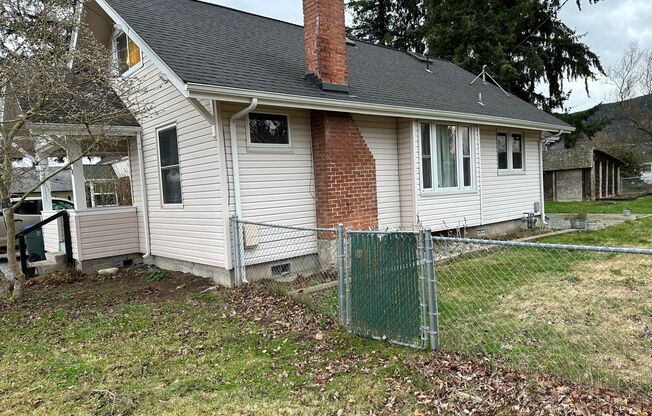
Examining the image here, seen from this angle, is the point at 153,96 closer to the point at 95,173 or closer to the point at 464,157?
the point at 95,173

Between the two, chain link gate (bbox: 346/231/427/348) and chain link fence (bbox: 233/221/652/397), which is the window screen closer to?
chain link fence (bbox: 233/221/652/397)

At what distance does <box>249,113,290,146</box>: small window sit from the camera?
23.1ft

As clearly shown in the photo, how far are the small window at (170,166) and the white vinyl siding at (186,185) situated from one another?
154 mm

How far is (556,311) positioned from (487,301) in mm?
809

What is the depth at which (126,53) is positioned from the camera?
927 centimetres

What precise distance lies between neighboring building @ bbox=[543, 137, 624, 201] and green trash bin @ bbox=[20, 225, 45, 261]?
2414 cm

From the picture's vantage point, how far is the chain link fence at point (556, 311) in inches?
142

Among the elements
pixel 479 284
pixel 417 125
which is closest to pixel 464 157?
pixel 417 125

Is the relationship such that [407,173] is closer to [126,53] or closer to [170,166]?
[170,166]

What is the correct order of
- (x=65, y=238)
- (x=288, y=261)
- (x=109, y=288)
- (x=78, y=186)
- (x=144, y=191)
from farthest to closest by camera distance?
1. (x=65, y=238)
2. (x=144, y=191)
3. (x=78, y=186)
4. (x=288, y=261)
5. (x=109, y=288)

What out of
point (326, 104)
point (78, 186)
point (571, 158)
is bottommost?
point (78, 186)

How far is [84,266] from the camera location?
863 cm

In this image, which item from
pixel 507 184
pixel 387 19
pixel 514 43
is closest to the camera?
pixel 507 184

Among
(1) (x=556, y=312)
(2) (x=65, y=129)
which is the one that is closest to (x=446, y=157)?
(1) (x=556, y=312)
